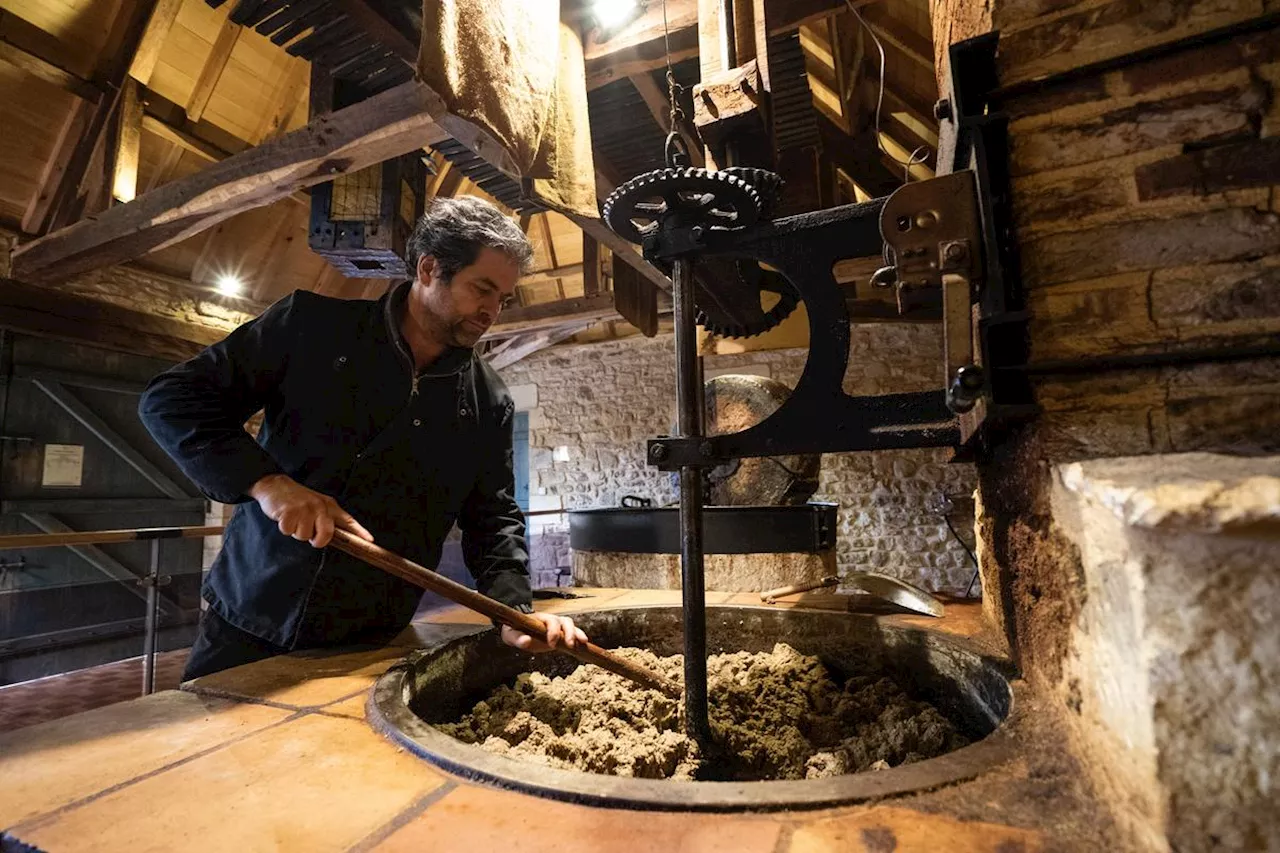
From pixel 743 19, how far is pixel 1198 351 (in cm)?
196

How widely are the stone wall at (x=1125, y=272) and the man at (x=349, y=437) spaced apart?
1.23 metres

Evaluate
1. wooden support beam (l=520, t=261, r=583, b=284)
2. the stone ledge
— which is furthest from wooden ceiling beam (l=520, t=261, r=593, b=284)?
the stone ledge

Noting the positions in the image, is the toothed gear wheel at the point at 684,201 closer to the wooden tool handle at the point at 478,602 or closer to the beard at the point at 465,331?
the beard at the point at 465,331

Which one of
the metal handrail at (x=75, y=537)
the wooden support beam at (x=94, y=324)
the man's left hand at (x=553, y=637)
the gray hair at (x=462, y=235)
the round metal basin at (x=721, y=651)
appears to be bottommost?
the round metal basin at (x=721, y=651)

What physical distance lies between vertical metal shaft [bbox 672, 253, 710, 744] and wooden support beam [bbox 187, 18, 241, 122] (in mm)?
6148

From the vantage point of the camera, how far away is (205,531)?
3510 mm

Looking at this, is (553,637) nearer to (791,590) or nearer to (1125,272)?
(791,590)

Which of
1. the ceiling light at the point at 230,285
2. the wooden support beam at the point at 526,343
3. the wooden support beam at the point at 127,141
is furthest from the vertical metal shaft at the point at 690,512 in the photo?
the wooden support beam at the point at 526,343

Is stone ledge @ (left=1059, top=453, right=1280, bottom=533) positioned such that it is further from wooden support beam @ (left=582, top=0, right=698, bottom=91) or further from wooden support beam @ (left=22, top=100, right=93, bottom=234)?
wooden support beam @ (left=22, top=100, right=93, bottom=234)

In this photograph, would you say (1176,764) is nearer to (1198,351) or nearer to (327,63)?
(1198,351)

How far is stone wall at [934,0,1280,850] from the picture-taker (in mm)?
963

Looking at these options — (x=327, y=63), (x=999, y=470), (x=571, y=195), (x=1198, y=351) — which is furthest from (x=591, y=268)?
(x=1198, y=351)

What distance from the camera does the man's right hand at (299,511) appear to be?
1476 millimetres

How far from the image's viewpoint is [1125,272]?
110 centimetres
